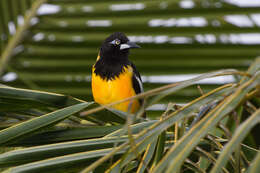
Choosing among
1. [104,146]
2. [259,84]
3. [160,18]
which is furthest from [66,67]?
[259,84]

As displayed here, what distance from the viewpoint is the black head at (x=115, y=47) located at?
3.42 m

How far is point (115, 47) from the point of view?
352 centimetres

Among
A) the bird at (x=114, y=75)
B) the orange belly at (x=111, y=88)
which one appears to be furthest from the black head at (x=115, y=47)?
the orange belly at (x=111, y=88)

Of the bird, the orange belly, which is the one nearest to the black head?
the bird

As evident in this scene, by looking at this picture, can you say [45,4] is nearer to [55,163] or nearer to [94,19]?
[94,19]

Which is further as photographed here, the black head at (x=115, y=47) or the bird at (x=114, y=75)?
the black head at (x=115, y=47)

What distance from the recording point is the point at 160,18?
9.34 ft

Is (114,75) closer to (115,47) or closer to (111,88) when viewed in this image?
(111,88)

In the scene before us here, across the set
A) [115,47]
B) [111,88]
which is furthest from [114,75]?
[115,47]

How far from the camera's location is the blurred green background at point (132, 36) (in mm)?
2805

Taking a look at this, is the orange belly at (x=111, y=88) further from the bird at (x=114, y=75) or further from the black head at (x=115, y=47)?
the black head at (x=115, y=47)

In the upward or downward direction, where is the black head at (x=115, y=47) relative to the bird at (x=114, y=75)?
upward

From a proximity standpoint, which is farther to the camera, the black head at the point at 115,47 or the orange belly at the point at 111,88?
the black head at the point at 115,47

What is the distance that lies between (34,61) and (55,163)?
6.06 ft
